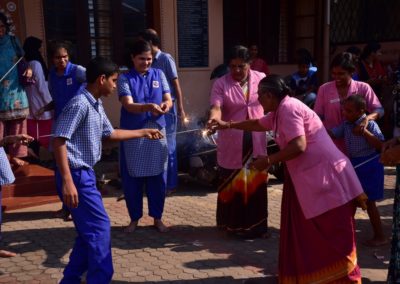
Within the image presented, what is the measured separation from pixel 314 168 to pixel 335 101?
52.3 inches

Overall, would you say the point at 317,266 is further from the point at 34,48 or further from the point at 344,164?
the point at 34,48

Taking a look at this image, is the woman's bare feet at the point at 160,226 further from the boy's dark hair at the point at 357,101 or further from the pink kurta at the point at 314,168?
the boy's dark hair at the point at 357,101

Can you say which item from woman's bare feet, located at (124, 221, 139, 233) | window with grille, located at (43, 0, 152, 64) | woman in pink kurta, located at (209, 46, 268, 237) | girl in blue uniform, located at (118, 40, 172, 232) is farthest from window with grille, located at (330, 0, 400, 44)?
woman's bare feet, located at (124, 221, 139, 233)

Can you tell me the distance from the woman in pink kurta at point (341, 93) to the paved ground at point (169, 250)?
125 centimetres

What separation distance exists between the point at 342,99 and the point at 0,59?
4051 mm

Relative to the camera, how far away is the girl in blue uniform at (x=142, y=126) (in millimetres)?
4570

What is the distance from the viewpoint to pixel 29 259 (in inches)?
167

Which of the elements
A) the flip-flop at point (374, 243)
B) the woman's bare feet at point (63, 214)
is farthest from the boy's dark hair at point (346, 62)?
the woman's bare feet at point (63, 214)

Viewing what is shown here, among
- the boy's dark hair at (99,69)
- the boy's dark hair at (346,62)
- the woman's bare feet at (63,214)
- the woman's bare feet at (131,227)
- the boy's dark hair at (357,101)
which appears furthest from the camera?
the woman's bare feet at (63,214)

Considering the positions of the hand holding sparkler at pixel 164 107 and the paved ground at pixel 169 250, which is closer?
the paved ground at pixel 169 250

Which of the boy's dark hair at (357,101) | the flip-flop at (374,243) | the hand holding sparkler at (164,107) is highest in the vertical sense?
the boy's dark hair at (357,101)

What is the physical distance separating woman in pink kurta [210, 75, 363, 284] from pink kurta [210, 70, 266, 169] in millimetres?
1207

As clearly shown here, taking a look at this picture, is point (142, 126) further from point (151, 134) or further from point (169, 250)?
point (169, 250)

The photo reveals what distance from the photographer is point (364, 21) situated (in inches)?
404
